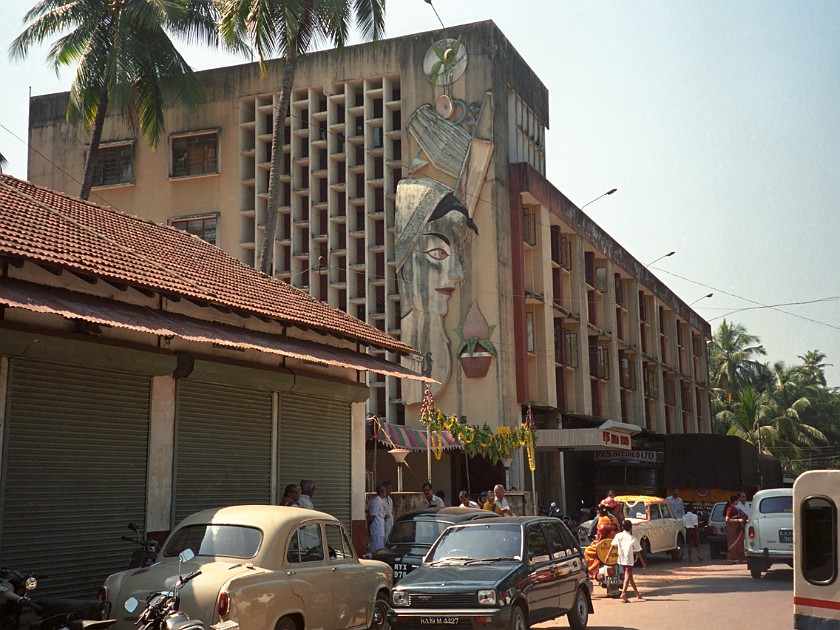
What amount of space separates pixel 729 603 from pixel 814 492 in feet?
32.2

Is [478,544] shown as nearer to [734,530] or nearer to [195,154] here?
[734,530]

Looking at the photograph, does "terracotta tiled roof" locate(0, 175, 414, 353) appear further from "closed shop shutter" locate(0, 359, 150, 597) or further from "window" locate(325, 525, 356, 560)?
"window" locate(325, 525, 356, 560)

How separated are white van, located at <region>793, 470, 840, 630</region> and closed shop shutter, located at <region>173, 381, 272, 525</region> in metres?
9.51

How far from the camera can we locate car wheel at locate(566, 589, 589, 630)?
1312 centimetres

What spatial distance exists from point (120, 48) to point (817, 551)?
27.1m

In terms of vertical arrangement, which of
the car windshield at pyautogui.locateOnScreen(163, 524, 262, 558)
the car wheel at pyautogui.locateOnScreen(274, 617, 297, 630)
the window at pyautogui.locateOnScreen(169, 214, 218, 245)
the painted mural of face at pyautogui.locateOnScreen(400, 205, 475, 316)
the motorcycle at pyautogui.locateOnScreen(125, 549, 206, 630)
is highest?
the window at pyautogui.locateOnScreen(169, 214, 218, 245)

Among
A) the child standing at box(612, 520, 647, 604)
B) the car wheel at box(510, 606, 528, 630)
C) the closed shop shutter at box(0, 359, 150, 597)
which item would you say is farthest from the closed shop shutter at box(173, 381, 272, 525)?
the child standing at box(612, 520, 647, 604)

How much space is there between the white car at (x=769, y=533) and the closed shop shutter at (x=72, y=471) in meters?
12.5

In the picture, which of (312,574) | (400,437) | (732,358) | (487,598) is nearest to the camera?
(312,574)

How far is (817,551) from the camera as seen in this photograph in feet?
22.5

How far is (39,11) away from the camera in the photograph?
1211 inches

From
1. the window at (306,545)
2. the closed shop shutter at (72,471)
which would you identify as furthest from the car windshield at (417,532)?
the window at (306,545)

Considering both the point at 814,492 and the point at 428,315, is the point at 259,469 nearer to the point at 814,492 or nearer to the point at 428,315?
the point at 814,492

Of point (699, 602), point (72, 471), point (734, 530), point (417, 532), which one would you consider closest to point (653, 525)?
point (734, 530)
